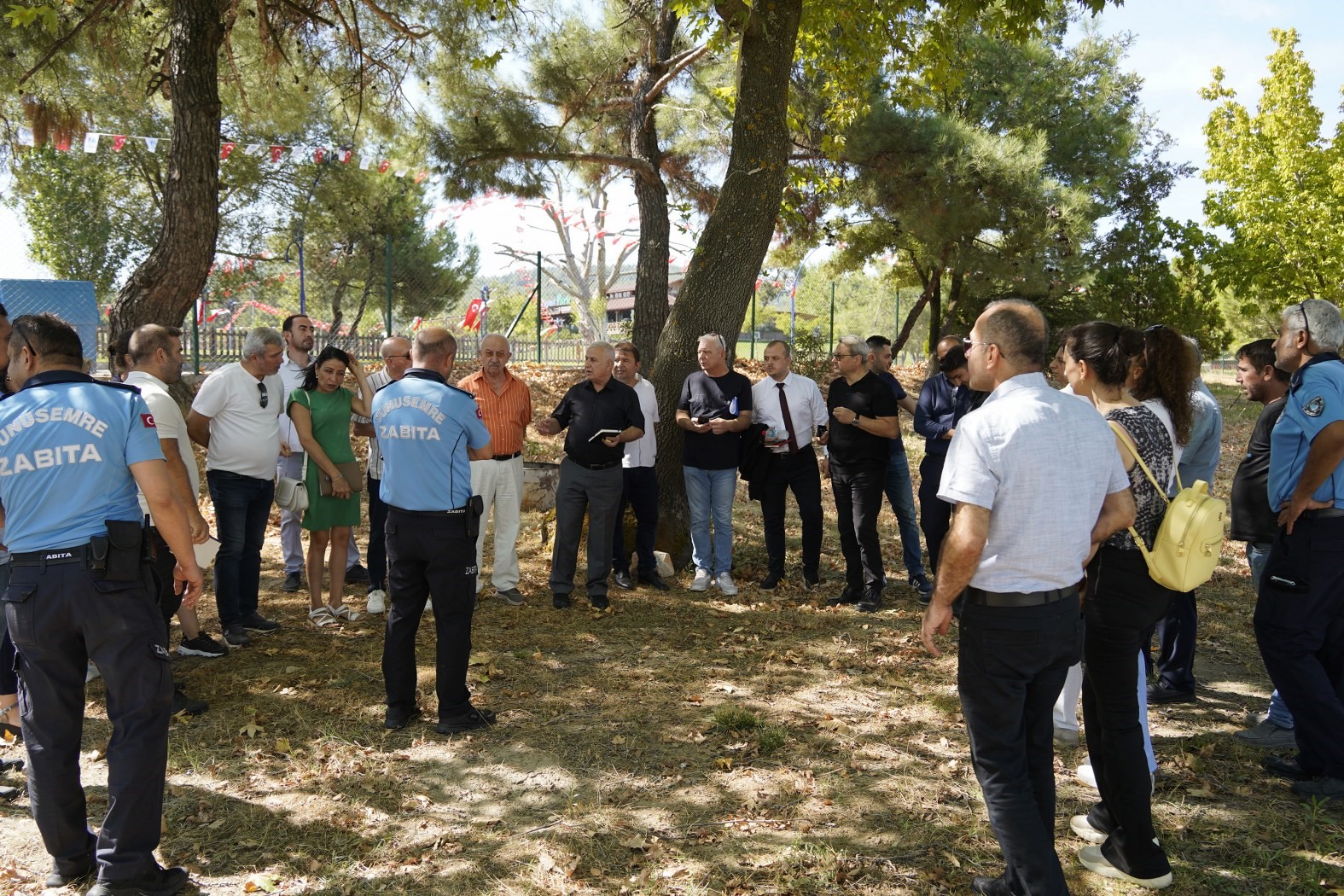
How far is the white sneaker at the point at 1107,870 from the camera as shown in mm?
3330

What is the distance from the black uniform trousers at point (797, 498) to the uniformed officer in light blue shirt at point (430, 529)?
3.21 metres

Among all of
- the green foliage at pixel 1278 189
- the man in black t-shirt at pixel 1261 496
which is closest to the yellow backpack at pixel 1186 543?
the man in black t-shirt at pixel 1261 496

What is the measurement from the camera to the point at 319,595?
6340 millimetres

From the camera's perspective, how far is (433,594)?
4.54 m

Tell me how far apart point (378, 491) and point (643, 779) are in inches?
130

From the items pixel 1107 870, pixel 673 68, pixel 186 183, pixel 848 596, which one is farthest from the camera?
pixel 673 68

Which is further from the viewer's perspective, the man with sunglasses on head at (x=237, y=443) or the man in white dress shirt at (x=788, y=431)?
the man in white dress shirt at (x=788, y=431)

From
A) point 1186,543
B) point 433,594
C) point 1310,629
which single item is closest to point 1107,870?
point 1186,543

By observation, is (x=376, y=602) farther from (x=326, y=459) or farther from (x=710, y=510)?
(x=710, y=510)

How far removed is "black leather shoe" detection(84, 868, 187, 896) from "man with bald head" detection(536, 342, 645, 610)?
12.3 feet

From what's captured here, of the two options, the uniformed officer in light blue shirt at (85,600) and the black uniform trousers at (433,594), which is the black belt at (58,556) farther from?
the black uniform trousers at (433,594)

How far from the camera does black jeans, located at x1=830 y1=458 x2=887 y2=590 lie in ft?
23.0

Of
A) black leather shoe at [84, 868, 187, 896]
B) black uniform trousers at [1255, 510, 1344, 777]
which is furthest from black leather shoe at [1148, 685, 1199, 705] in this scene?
black leather shoe at [84, 868, 187, 896]

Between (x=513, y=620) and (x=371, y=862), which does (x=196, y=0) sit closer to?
(x=513, y=620)
